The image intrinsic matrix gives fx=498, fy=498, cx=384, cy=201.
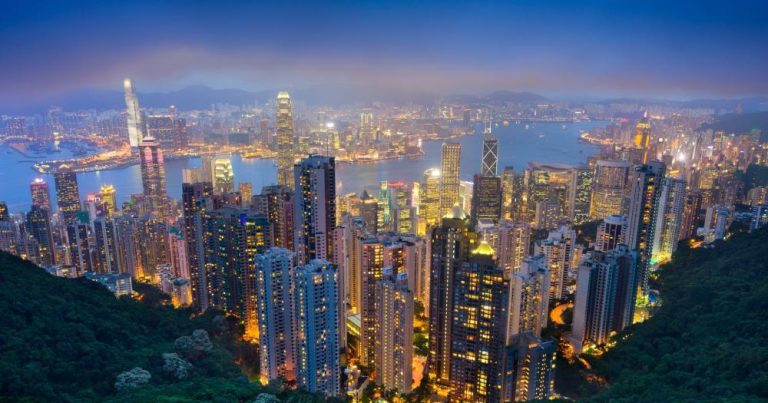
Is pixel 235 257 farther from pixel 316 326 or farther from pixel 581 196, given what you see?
pixel 581 196

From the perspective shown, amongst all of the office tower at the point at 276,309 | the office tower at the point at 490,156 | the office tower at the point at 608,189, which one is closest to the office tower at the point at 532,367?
the office tower at the point at 276,309

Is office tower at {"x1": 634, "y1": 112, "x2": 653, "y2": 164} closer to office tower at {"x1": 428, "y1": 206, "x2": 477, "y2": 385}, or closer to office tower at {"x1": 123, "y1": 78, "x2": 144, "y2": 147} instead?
office tower at {"x1": 428, "y1": 206, "x2": 477, "y2": 385}

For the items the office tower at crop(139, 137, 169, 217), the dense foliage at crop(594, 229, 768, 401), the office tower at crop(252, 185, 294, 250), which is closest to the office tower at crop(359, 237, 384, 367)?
the office tower at crop(252, 185, 294, 250)

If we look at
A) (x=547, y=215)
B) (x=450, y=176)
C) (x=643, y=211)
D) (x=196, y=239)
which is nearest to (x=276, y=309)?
(x=196, y=239)

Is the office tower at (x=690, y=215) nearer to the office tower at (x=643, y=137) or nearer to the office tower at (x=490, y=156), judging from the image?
the office tower at (x=490, y=156)

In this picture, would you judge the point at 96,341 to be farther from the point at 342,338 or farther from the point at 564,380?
the point at 564,380

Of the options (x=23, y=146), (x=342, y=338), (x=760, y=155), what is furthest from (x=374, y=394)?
(x=760, y=155)

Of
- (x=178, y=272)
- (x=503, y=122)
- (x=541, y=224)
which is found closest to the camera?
(x=178, y=272)
